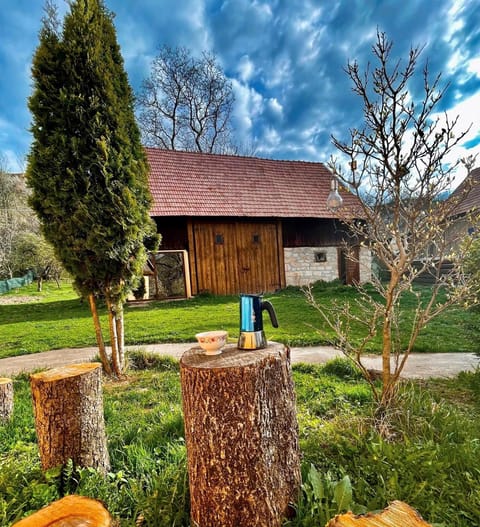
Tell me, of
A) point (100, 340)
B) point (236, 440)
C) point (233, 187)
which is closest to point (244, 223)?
point (233, 187)

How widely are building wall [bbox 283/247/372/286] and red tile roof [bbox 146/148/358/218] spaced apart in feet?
4.72

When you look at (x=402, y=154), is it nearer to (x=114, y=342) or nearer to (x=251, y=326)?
(x=251, y=326)

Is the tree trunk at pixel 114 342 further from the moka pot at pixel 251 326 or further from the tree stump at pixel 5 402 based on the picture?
the moka pot at pixel 251 326

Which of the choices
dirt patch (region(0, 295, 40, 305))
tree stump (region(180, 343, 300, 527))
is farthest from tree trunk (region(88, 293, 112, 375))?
dirt patch (region(0, 295, 40, 305))

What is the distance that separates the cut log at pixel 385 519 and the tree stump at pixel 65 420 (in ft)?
5.24

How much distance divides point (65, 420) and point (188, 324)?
15.2 feet

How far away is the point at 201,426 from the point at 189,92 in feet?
65.7

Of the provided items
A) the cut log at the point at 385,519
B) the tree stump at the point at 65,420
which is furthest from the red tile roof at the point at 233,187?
the cut log at the point at 385,519

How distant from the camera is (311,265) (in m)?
11.5

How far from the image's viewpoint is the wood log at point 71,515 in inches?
38.2

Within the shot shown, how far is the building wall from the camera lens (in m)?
11.3

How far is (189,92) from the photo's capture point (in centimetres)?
1753

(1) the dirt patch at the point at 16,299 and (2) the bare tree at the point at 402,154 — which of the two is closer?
(2) the bare tree at the point at 402,154

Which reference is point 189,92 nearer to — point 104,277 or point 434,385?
point 104,277
